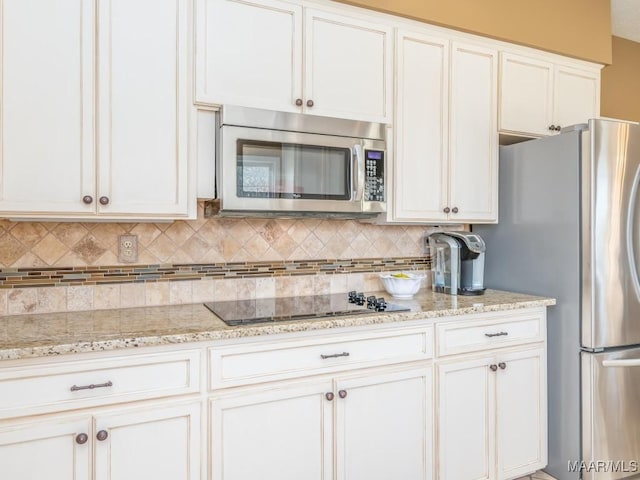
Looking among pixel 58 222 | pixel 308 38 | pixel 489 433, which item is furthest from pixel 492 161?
pixel 58 222

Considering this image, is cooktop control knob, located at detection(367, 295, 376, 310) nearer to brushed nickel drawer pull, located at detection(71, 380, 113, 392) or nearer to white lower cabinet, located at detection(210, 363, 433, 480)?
white lower cabinet, located at detection(210, 363, 433, 480)

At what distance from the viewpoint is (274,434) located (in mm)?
1672

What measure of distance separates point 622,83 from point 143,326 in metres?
3.83

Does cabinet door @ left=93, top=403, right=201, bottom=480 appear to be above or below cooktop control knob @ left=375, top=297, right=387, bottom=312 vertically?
below

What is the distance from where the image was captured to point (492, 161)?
2535 millimetres

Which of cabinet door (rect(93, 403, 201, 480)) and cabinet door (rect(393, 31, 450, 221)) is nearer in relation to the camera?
cabinet door (rect(93, 403, 201, 480))

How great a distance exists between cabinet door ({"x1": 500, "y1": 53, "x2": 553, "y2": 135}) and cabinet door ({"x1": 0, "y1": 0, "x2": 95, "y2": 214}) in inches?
83.2

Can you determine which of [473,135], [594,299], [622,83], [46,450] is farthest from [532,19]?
[46,450]

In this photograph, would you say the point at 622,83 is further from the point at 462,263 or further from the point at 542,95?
the point at 462,263

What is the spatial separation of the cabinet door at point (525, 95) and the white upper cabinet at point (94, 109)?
1.76m

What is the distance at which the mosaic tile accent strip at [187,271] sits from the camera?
1.86 m

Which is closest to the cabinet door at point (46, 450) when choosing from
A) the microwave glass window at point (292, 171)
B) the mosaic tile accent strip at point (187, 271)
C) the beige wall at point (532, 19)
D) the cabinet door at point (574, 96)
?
the mosaic tile accent strip at point (187, 271)

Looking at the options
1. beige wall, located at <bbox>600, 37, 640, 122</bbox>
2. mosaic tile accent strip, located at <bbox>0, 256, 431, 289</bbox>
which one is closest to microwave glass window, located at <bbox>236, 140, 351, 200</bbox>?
mosaic tile accent strip, located at <bbox>0, 256, 431, 289</bbox>

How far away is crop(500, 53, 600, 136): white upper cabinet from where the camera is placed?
256cm
